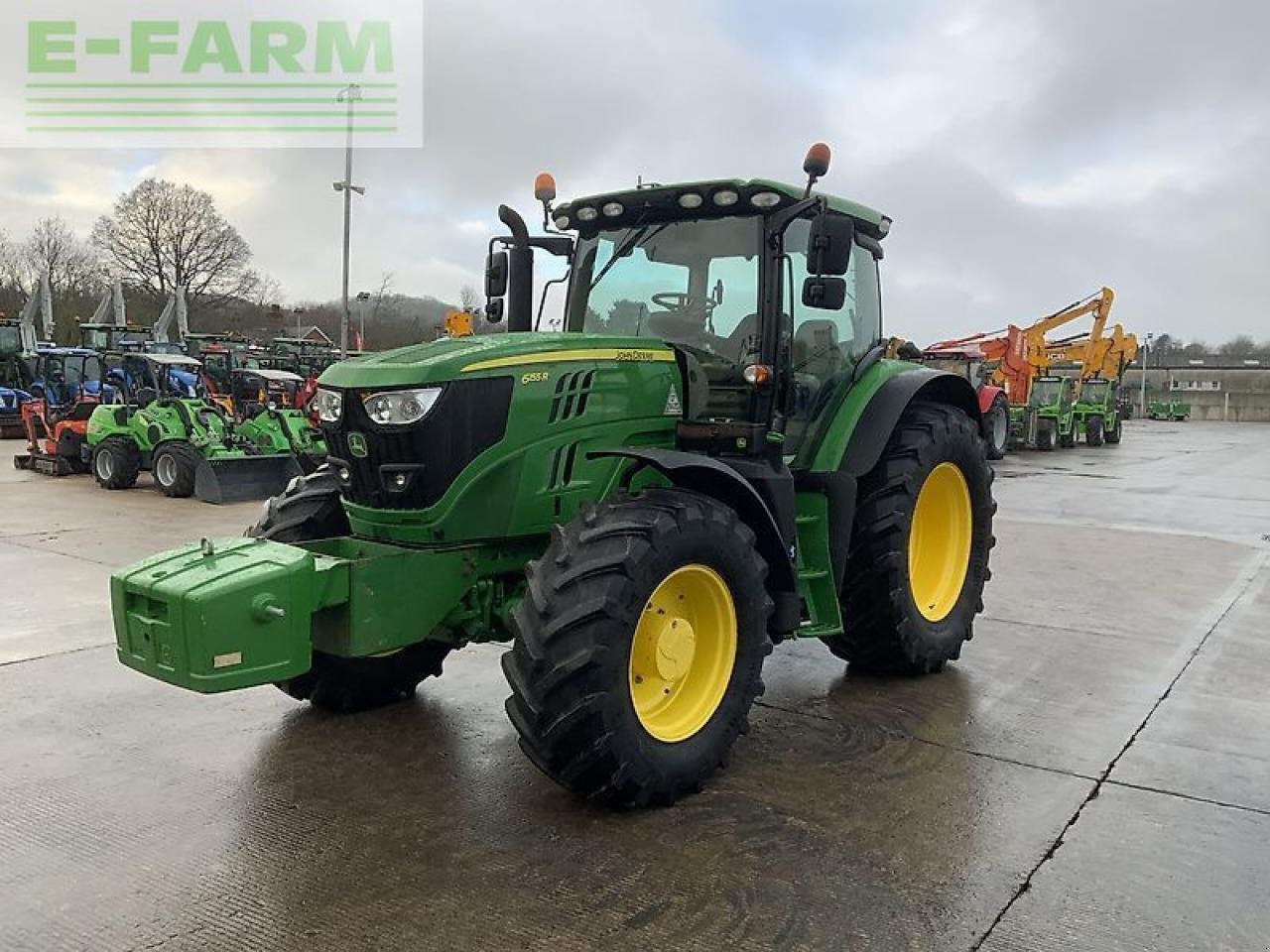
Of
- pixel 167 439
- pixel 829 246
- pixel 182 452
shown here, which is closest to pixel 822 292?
pixel 829 246

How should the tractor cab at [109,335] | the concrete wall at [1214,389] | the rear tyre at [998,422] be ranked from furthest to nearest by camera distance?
the concrete wall at [1214,389]
the tractor cab at [109,335]
the rear tyre at [998,422]

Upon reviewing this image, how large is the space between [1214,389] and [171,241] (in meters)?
60.3

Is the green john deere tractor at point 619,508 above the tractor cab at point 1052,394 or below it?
below

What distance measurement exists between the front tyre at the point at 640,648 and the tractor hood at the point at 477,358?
0.65 metres

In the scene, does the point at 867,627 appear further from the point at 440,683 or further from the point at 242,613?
the point at 242,613

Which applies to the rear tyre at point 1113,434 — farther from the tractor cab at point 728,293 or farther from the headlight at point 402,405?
the headlight at point 402,405

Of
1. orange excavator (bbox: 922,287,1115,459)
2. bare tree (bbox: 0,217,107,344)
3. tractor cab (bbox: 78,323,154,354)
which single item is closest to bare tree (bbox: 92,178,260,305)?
bare tree (bbox: 0,217,107,344)

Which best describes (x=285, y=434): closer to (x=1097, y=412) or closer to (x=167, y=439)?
(x=167, y=439)

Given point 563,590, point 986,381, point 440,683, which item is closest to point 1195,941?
point 563,590

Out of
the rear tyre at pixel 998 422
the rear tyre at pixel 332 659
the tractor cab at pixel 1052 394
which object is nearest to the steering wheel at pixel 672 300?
the rear tyre at pixel 332 659

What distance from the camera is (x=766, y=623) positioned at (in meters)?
4.17

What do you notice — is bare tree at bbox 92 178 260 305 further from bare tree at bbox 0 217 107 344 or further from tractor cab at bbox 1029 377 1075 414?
tractor cab at bbox 1029 377 1075 414

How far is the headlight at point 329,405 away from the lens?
3902 mm

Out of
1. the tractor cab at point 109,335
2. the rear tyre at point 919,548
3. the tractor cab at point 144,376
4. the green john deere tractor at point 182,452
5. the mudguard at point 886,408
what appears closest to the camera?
the mudguard at point 886,408
